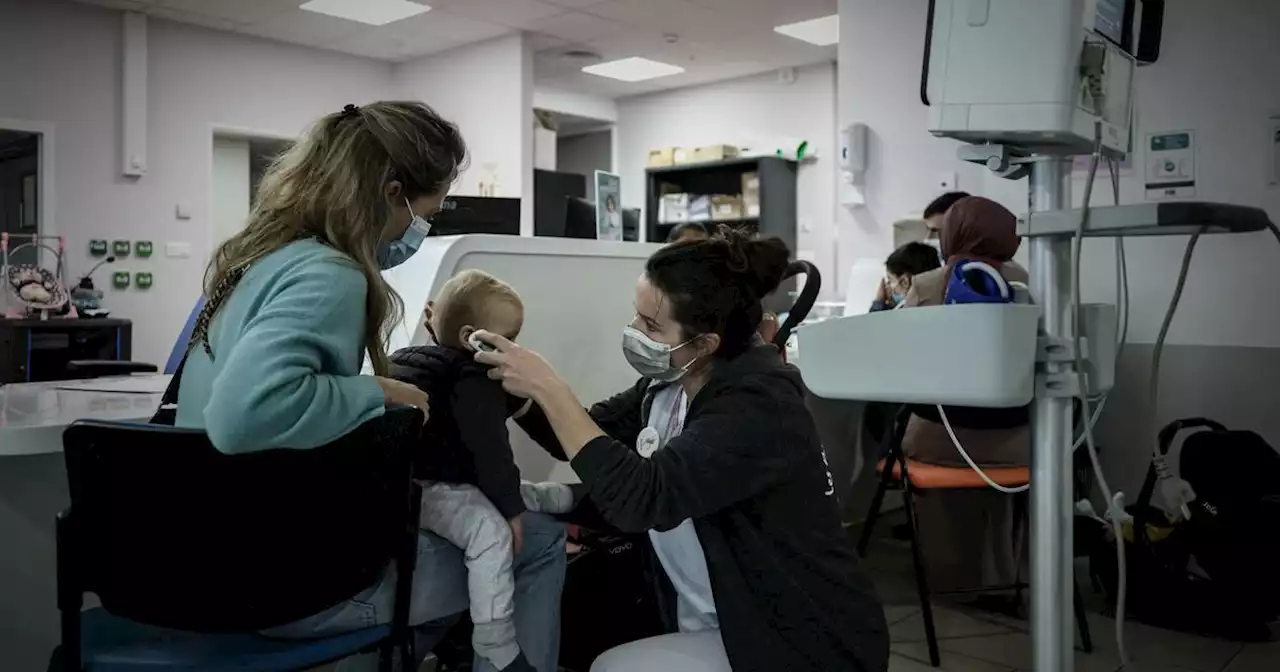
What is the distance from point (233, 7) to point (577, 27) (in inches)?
87.5

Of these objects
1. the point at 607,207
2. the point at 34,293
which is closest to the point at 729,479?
the point at 607,207

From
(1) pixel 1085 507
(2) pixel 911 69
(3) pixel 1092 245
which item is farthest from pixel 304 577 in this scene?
(2) pixel 911 69

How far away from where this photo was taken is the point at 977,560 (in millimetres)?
3041

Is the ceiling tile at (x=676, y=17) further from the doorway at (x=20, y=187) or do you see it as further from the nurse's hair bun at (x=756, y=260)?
the nurse's hair bun at (x=756, y=260)

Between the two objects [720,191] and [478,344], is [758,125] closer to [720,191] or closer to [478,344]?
[720,191]

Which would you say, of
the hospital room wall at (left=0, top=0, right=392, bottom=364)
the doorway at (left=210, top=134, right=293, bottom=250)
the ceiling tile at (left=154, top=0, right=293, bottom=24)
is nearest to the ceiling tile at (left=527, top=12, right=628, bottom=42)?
the ceiling tile at (left=154, top=0, right=293, bottom=24)

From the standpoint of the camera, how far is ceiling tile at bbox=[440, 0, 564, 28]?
20.1 ft

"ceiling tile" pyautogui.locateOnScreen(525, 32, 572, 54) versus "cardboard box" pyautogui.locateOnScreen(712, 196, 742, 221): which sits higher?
"ceiling tile" pyautogui.locateOnScreen(525, 32, 572, 54)

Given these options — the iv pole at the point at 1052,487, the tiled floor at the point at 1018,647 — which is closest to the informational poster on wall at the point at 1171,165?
the tiled floor at the point at 1018,647

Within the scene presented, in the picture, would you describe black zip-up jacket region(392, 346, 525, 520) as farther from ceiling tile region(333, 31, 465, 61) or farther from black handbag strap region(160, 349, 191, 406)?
ceiling tile region(333, 31, 465, 61)

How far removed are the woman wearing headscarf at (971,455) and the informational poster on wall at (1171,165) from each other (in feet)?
3.33

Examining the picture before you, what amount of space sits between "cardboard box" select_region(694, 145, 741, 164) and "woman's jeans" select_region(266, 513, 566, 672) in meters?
5.86

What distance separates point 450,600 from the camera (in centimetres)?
144

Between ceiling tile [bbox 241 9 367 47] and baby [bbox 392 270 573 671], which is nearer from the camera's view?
baby [bbox 392 270 573 671]
